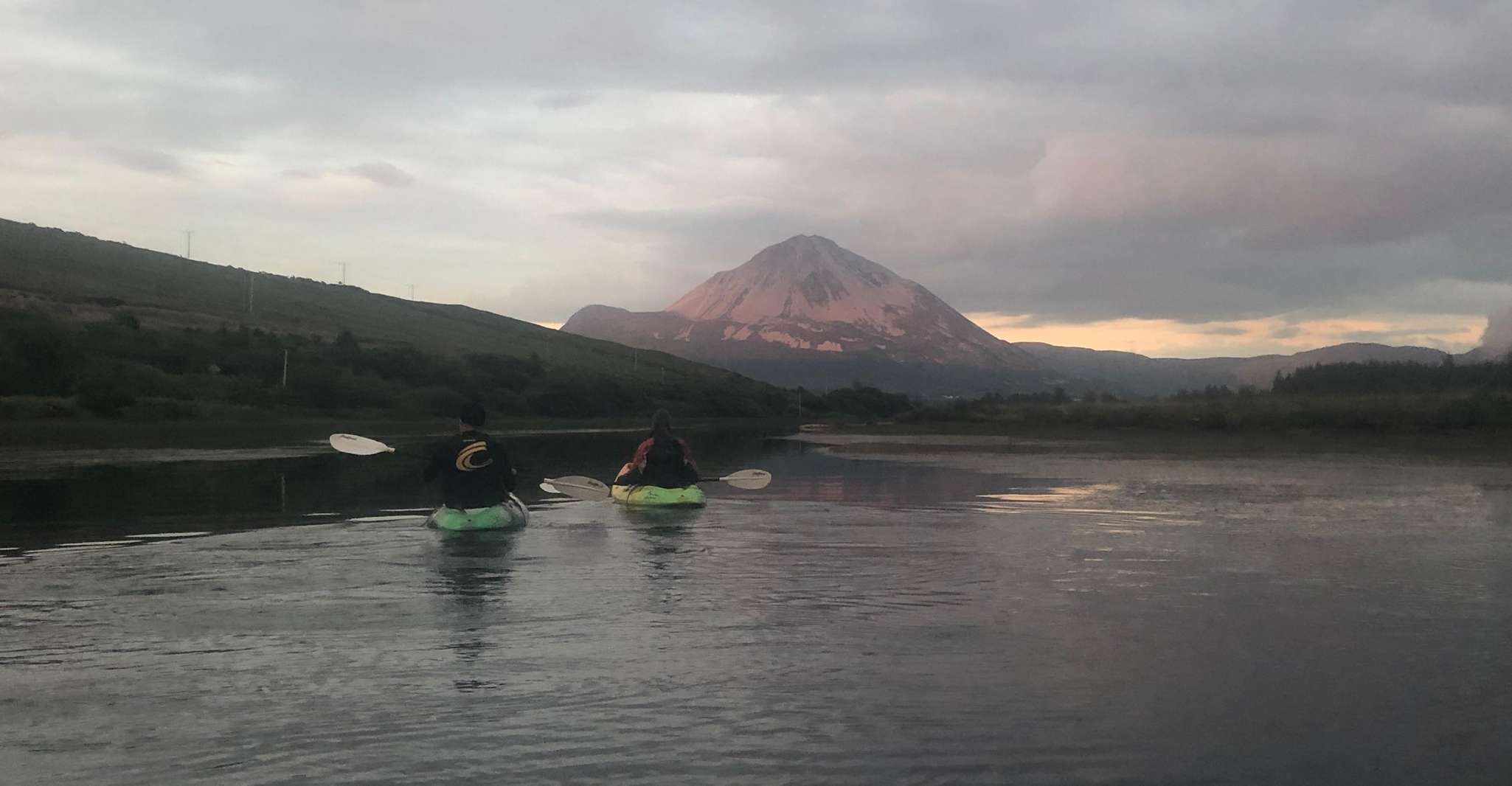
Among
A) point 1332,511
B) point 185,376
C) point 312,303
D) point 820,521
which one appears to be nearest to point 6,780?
point 820,521

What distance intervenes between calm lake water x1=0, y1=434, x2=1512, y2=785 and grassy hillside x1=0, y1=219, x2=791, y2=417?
6265 cm

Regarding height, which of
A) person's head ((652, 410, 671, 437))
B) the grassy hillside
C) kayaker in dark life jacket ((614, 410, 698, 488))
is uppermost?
the grassy hillside

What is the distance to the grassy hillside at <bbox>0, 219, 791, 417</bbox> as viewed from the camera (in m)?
80.9

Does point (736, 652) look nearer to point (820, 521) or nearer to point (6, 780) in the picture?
point (6, 780)

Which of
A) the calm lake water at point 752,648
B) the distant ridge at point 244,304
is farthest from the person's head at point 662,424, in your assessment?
the distant ridge at point 244,304

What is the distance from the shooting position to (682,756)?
7.56m

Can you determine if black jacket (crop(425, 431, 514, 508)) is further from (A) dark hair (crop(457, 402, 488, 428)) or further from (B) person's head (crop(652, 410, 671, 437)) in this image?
(B) person's head (crop(652, 410, 671, 437))

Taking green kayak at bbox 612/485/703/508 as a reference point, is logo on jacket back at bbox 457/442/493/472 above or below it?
above

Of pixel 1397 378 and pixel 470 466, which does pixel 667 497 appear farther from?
pixel 1397 378

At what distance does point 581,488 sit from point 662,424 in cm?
360

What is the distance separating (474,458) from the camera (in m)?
18.9

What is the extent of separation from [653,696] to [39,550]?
12110mm

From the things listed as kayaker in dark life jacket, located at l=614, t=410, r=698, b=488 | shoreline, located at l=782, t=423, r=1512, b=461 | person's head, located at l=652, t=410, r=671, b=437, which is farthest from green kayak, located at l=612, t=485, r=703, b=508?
shoreline, located at l=782, t=423, r=1512, b=461

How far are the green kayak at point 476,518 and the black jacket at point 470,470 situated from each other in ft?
0.31
